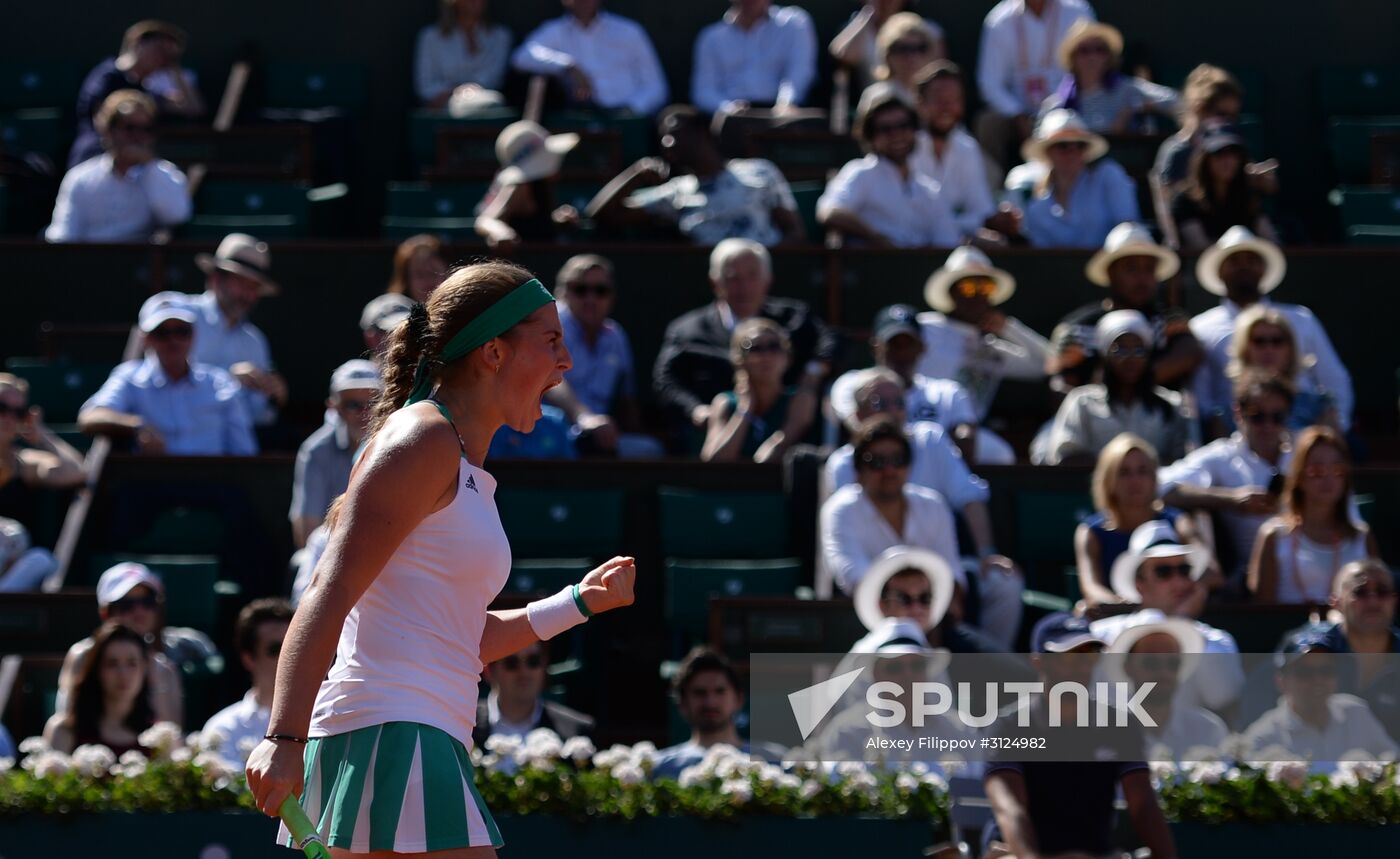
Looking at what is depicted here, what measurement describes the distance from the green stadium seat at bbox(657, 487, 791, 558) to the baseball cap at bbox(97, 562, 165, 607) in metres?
1.93

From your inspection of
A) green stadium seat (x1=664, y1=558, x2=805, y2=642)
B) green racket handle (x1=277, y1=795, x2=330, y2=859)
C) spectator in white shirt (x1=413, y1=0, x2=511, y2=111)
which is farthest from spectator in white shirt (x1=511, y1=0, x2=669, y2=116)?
green racket handle (x1=277, y1=795, x2=330, y2=859)

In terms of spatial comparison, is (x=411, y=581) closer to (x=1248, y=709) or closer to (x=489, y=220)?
(x=1248, y=709)

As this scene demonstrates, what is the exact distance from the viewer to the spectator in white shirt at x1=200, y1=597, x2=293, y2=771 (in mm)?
6410

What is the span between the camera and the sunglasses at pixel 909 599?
667cm

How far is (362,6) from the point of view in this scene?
12297mm

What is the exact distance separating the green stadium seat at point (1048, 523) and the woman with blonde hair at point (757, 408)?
0.92 meters

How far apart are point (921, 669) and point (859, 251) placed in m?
3.41

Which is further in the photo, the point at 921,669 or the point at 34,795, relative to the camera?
the point at 921,669

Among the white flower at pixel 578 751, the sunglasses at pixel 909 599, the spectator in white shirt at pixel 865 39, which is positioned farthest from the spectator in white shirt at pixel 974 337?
the white flower at pixel 578 751

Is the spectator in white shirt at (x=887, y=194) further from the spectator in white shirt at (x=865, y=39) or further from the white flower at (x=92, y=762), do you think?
the white flower at (x=92, y=762)

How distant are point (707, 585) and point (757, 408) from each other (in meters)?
0.91

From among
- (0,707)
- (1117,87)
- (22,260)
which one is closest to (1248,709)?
(0,707)

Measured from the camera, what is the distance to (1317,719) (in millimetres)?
6355

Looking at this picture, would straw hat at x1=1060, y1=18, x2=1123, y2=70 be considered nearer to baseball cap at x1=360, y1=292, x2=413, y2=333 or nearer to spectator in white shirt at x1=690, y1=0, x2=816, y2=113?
spectator in white shirt at x1=690, y1=0, x2=816, y2=113
